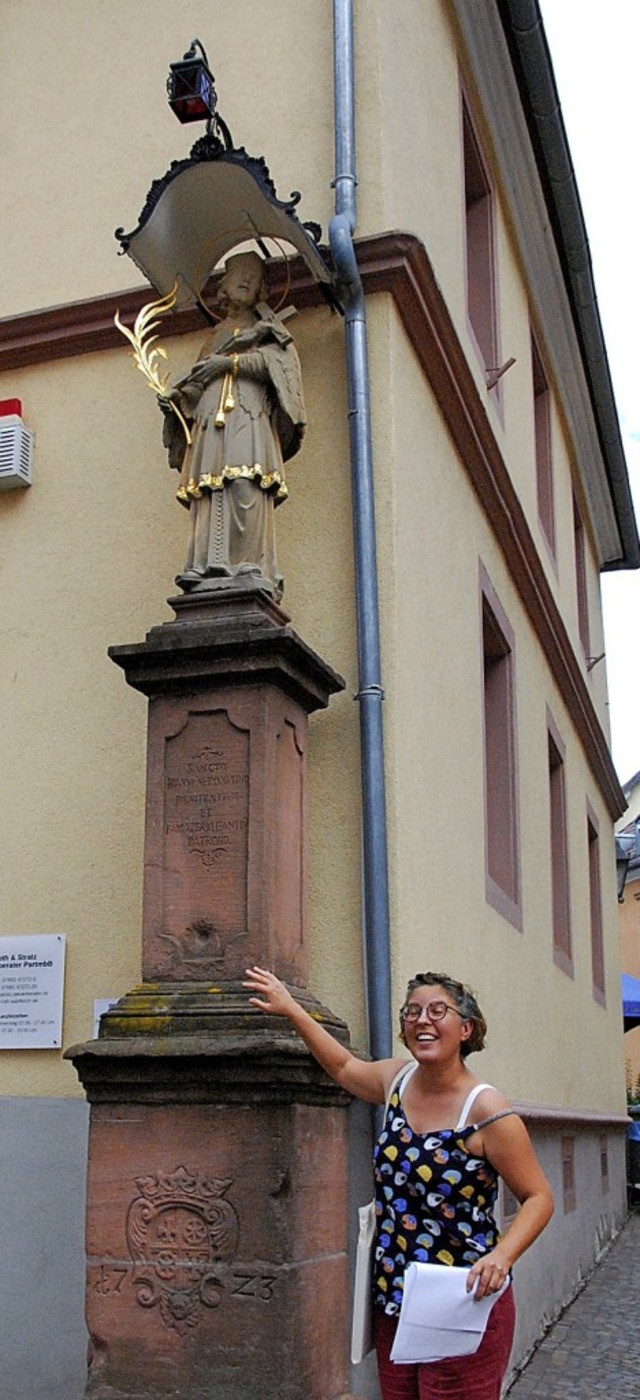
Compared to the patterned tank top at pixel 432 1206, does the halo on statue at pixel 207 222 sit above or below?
above

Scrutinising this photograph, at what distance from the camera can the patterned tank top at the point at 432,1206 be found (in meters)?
3.80

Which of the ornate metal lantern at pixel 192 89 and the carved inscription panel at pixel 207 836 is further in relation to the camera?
the ornate metal lantern at pixel 192 89

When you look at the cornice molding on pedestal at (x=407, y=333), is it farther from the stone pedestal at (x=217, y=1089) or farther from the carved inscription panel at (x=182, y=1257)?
the carved inscription panel at (x=182, y=1257)

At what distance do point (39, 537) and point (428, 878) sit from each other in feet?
7.70


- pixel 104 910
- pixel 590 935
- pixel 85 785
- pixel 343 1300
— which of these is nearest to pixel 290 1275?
pixel 343 1300

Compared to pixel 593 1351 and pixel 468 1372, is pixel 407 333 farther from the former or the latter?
pixel 593 1351

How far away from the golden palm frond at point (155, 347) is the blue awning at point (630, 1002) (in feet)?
44.4

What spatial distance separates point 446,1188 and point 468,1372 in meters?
0.43

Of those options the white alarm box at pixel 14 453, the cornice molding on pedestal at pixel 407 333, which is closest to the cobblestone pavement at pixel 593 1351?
the cornice molding on pedestal at pixel 407 333

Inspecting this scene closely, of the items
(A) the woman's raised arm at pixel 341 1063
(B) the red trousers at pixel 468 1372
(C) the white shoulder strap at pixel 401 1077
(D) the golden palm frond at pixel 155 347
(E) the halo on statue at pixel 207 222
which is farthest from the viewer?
(D) the golden palm frond at pixel 155 347

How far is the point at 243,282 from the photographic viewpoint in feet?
21.2

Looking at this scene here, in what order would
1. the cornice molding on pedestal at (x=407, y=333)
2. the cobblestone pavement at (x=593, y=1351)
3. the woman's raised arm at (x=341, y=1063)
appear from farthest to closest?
the cobblestone pavement at (x=593, y=1351), the cornice molding on pedestal at (x=407, y=333), the woman's raised arm at (x=341, y=1063)

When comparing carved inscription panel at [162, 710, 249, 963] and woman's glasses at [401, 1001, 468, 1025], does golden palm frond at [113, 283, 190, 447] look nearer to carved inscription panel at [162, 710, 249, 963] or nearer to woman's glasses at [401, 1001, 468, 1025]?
carved inscription panel at [162, 710, 249, 963]

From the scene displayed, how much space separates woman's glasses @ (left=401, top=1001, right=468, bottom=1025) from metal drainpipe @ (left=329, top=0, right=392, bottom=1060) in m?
1.69
